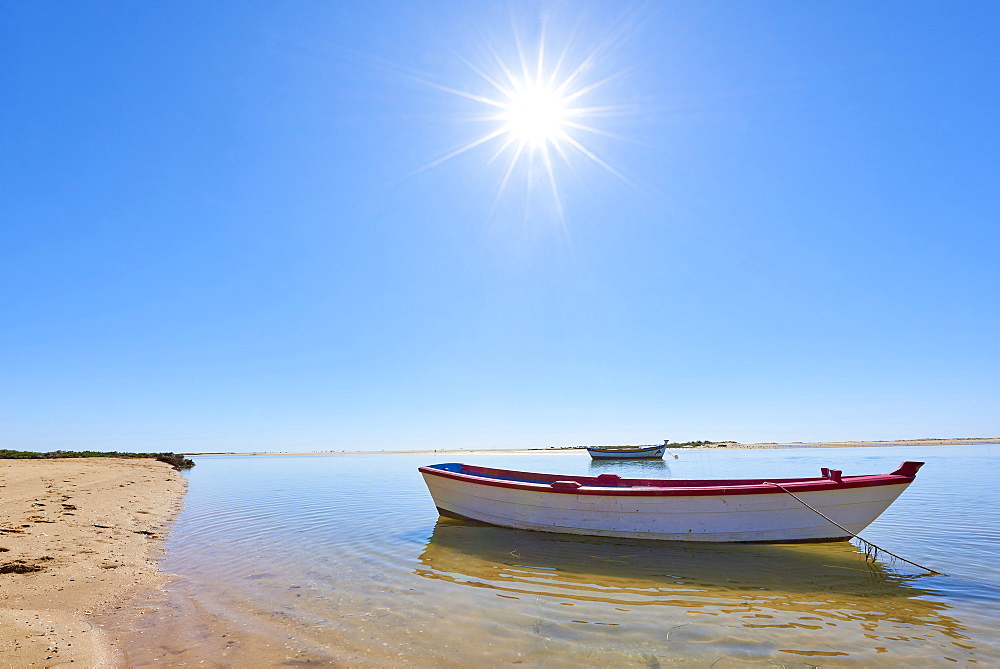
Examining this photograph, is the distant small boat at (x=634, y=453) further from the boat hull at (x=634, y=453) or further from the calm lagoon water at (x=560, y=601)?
the calm lagoon water at (x=560, y=601)

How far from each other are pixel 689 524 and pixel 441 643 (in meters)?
7.10

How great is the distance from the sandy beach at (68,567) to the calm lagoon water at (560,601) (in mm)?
570

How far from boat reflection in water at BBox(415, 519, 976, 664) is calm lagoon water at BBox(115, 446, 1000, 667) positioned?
34 mm

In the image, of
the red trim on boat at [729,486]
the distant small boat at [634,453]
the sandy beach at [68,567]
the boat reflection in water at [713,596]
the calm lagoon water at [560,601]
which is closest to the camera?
the sandy beach at [68,567]

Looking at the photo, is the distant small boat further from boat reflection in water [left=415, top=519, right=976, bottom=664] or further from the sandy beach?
the sandy beach

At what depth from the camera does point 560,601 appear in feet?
22.8

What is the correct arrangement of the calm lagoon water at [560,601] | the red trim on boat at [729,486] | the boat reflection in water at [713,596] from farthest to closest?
1. the red trim on boat at [729,486]
2. the boat reflection in water at [713,596]
3. the calm lagoon water at [560,601]

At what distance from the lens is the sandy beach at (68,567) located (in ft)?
15.6

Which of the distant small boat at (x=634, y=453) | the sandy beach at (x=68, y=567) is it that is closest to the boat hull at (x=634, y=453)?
the distant small boat at (x=634, y=453)

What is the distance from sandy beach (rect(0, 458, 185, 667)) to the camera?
4.75 metres

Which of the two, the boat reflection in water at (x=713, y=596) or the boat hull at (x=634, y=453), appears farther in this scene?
the boat hull at (x=634, y=453)

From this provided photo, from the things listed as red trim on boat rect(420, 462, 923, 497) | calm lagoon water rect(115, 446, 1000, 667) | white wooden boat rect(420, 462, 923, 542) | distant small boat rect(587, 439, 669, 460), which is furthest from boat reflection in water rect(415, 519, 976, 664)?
distant small boat rect(587, 439, 669, 460)

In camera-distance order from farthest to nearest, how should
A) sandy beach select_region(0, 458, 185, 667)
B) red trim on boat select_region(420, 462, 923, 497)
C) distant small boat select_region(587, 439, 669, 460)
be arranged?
distant small boat select_region(587, 439, 669, 460) → red trim on boat select_region(420, 462, 923, 497) → sandy beach select_region(0, 458, 185, 667)

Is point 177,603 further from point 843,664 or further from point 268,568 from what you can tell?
point 843,664
